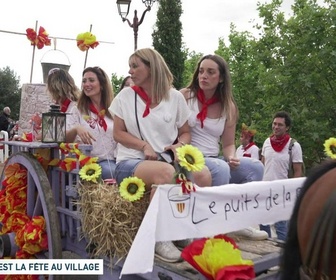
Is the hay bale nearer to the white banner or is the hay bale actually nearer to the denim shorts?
the denim shorts

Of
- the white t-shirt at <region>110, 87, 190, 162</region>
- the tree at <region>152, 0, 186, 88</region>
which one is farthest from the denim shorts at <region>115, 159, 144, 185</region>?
the tree at <region>152, 0, 186, 88</region>

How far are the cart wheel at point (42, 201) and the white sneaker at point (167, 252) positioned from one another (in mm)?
873

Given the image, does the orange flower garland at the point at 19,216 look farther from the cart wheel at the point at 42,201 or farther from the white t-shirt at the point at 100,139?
the white t-shirt at the point at 100,139

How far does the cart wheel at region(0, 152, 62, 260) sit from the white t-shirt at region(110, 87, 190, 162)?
1.93ft

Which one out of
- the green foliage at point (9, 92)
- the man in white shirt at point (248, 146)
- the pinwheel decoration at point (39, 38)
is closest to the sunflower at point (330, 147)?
the pinwheel decoration at point (39, 38)

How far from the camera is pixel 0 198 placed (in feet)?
12.3

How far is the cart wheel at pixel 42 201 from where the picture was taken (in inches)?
121

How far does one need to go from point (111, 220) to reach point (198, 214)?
1.82 ft

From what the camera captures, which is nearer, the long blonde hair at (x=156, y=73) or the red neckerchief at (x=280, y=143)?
the long blonde hair at (x=156, y=73)

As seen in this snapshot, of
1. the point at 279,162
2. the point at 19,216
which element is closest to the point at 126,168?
the point at 19,216

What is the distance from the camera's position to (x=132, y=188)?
2631mm

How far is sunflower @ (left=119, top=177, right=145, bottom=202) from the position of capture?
259 centimetres

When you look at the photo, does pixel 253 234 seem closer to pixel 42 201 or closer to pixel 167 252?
pixel 167 252

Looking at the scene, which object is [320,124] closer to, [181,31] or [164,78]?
[164,78]
